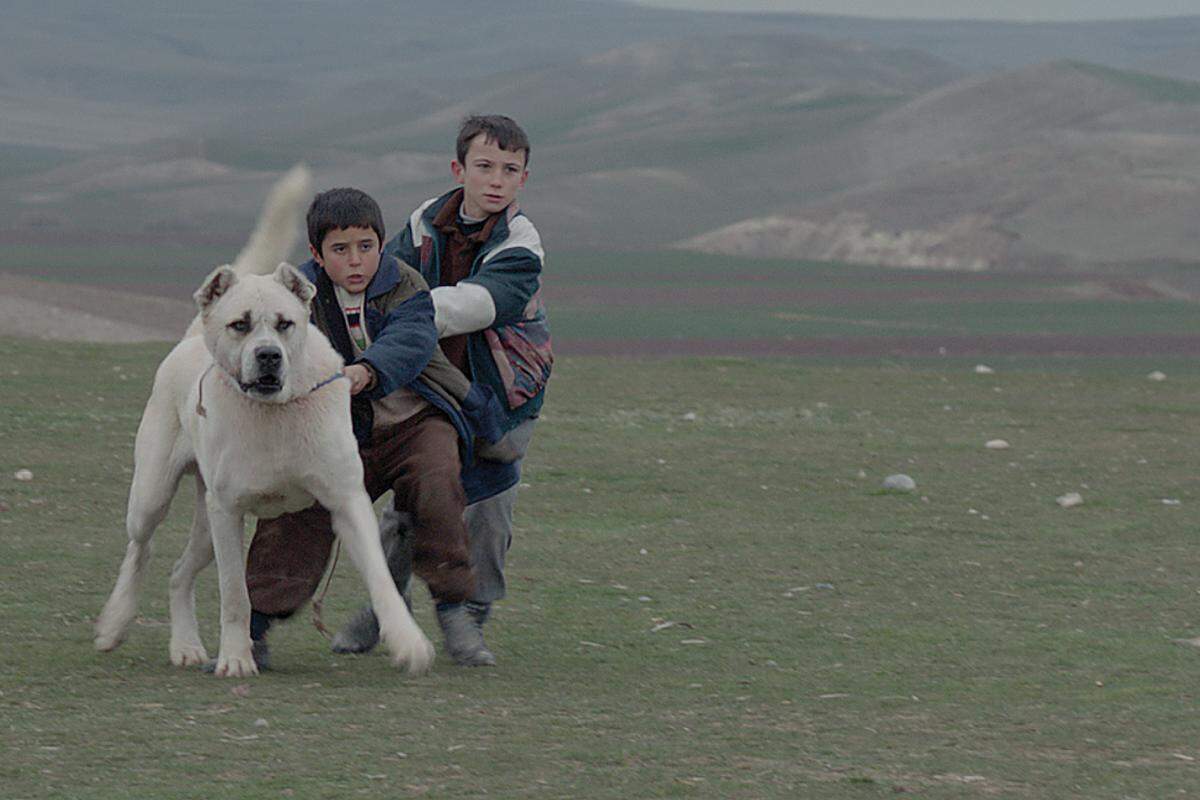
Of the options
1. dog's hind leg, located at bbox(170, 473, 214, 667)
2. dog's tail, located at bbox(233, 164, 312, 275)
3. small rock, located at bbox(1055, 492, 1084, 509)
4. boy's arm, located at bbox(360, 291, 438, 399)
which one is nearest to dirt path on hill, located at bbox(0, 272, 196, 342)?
small rock, located at bbox(1055, 492, 1084, 509)

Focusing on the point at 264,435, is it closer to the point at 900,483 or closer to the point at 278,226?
the point at 278,226

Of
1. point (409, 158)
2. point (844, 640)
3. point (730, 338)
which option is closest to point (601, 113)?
point (409, 158)

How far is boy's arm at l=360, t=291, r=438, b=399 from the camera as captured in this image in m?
6.25

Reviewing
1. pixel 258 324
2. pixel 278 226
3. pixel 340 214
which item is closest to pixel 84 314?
pixel 278 226

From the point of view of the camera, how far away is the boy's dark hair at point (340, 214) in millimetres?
6312

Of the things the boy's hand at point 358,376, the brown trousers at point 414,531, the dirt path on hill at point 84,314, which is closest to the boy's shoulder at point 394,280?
the boy's hand at point 358,376

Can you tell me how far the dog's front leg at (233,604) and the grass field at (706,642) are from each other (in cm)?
15

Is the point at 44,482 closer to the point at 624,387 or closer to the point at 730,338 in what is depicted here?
the point at 624,387

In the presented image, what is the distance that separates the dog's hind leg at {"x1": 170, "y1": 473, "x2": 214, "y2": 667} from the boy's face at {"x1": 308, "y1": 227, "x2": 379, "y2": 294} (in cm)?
87

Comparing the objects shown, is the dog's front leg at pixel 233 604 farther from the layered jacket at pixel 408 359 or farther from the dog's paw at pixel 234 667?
the layered jacket at pixel 408 359

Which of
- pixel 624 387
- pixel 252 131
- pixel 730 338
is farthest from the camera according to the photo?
pixel 252 131

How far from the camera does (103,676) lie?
6.25 meters

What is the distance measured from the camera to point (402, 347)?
20.5 feet

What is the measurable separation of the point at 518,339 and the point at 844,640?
159 centimetres
